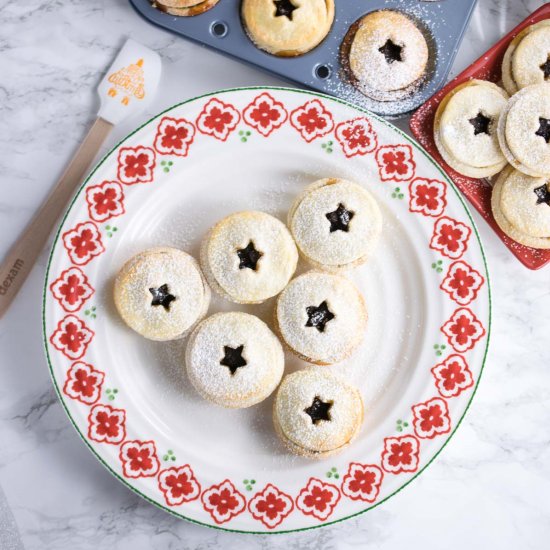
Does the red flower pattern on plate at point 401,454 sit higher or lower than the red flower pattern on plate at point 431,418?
lower

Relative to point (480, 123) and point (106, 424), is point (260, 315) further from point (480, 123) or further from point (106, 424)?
point (480, 123)

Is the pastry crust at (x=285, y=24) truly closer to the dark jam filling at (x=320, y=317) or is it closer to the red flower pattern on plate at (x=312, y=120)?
Result: the red flower pattern on plate at (x=312, y=120)

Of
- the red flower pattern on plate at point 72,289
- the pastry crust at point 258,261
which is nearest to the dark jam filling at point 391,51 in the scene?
the pastry crust at point 258,261

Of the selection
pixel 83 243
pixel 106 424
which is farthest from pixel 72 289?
pixel 106 424

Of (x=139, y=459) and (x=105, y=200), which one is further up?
(x=105, y=200)

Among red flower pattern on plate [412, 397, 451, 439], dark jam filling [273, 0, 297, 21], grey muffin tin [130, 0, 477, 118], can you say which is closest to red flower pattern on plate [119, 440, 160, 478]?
red flower pattern on plate [412, 397, 451, 439]

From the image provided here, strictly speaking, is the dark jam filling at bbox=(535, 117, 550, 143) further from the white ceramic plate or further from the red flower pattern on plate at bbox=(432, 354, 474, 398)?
the red flower pattern on plate at bbox=(432, 354, 474, 398)
